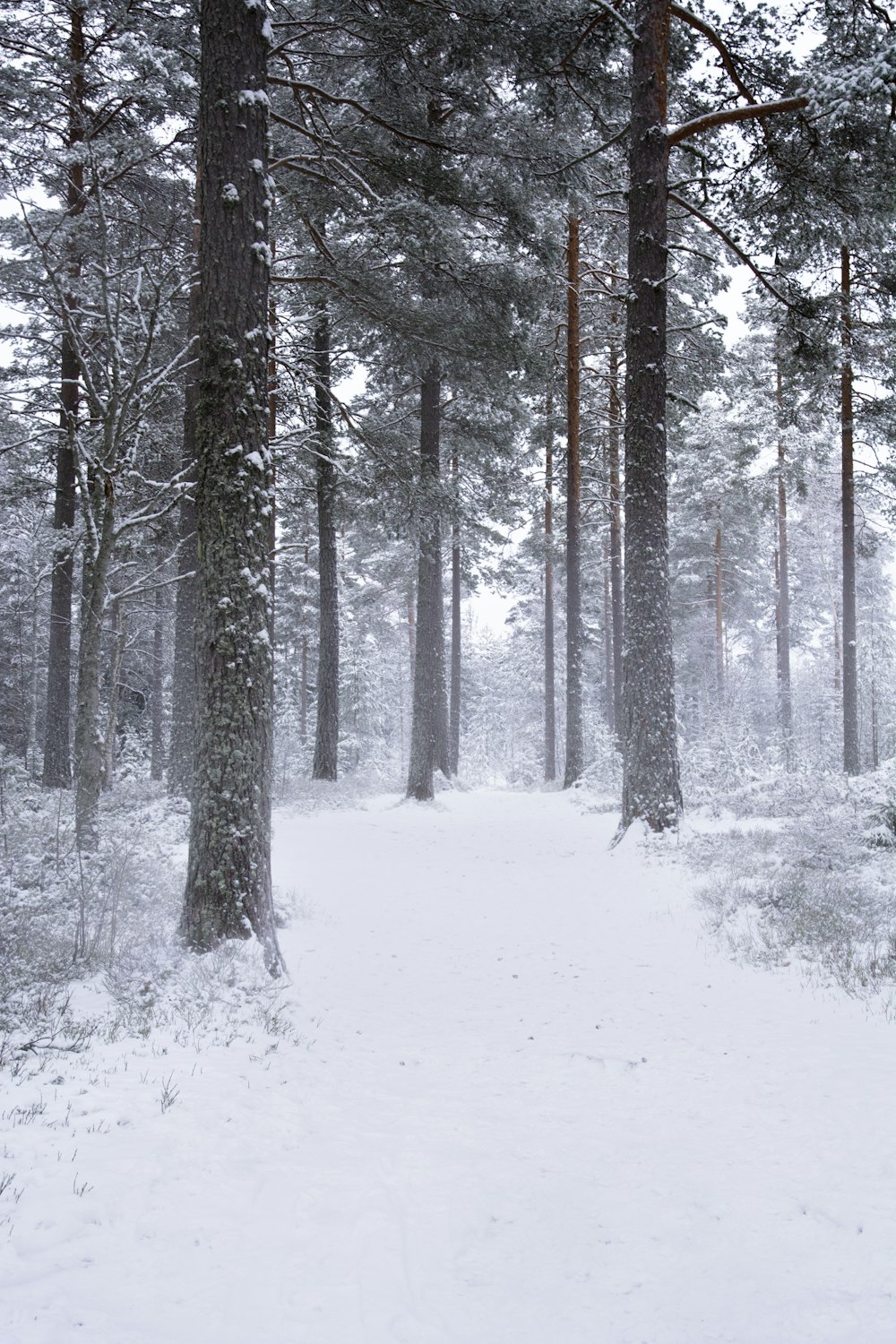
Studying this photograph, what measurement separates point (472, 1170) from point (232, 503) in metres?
A: 4.41

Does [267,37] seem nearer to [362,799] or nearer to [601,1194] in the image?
[601,1194]

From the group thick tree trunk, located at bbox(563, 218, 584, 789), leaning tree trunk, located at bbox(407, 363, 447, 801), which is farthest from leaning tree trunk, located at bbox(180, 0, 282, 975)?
thick tree trunk, located at bbox(563, 218, 584, 789)

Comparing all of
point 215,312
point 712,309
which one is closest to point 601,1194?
point 215,312

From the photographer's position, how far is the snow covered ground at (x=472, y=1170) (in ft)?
7.45

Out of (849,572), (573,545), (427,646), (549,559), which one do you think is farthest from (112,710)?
(849,572)

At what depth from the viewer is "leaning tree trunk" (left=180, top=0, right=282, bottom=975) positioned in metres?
5.36

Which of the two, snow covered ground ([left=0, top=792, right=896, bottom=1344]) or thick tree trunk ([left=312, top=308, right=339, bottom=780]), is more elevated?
thick tree trunk ([left=312, top=308, right=339, bottom=780])

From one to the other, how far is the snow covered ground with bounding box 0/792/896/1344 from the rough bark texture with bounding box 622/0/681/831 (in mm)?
4410

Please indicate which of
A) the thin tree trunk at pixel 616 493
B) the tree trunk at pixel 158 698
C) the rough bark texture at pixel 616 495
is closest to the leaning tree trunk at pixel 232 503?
the thin tree trunk at pixel 616 493

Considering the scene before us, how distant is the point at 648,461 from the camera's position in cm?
1011

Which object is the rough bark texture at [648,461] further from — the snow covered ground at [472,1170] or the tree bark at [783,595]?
the tree bark at [783,595]

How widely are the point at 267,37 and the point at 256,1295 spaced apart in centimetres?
768

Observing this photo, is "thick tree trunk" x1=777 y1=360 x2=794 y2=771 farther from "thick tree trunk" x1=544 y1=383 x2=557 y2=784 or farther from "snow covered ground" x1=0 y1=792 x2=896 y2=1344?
"snow covered ground" x1=0 y1=792 x2=896 y2=1344

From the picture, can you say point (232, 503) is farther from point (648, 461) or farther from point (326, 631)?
point (326, 631)
